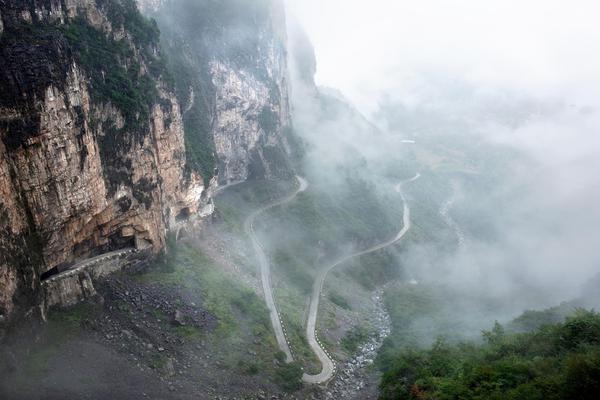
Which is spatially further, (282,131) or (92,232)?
(282,131)

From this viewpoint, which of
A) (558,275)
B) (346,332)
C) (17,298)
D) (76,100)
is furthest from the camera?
(558,275)

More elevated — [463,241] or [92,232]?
[92,232]

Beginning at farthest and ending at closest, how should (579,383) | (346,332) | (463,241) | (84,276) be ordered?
(463,241) < (346,332) < (84,276) < (579,383)

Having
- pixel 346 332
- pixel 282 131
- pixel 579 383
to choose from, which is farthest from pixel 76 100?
pixel 282 131

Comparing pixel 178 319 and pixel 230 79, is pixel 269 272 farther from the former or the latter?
pixel 230 79

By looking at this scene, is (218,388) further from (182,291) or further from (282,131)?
(282,131)

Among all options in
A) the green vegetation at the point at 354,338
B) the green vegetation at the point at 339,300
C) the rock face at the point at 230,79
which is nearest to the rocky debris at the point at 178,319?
the green vegetation at the point at 354,338

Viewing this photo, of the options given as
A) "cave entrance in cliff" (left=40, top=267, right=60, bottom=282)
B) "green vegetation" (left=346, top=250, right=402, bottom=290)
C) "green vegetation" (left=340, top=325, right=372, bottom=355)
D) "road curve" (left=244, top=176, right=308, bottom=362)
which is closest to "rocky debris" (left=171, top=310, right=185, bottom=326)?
"cave entrance in cliff" (left=40, top=267, right=60, bottom=282)
